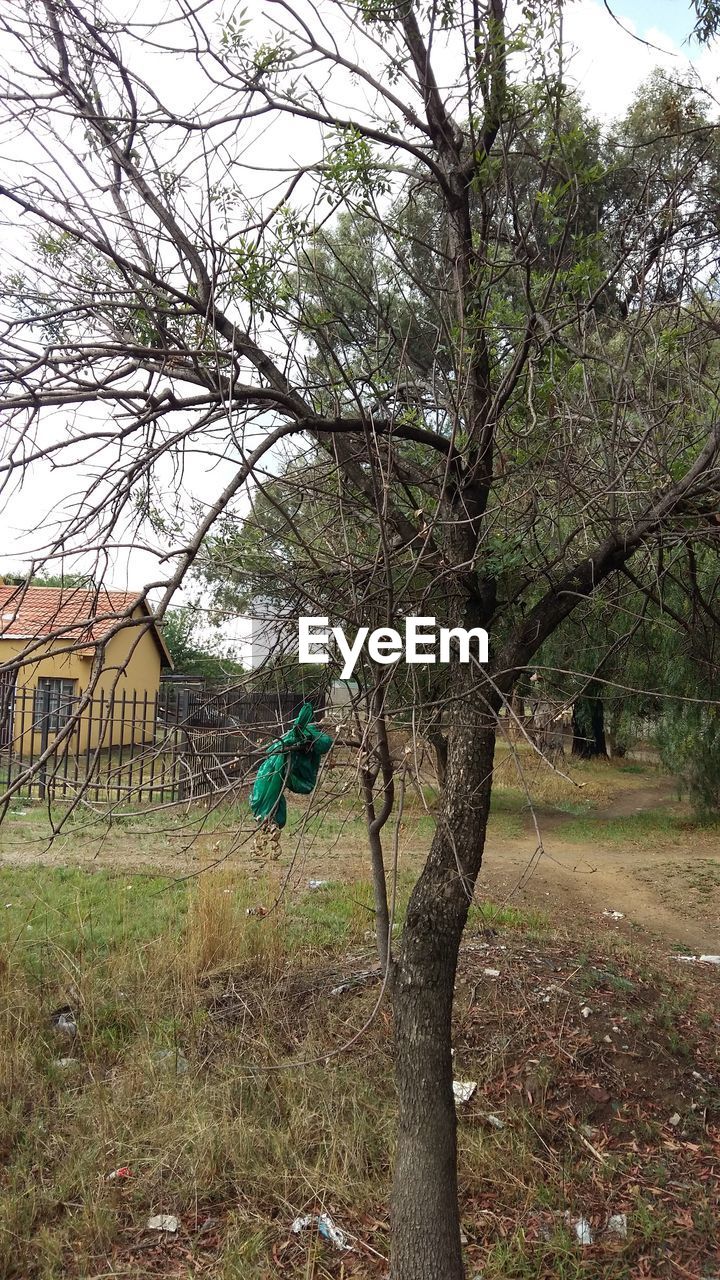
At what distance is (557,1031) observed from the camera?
14.7 feet

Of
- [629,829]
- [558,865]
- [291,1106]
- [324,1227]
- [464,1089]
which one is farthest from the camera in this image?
[629,829]

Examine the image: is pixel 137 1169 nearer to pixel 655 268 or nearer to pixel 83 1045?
pixel 83 1045

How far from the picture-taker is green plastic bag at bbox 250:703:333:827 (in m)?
2.91

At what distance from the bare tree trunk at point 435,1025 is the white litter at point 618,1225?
828 millimetres

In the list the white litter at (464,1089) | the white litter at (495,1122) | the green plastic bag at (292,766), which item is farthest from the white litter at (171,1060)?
the green plastic bag at (292,766)

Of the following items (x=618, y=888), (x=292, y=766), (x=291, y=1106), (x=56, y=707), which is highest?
(x=56, y=707)

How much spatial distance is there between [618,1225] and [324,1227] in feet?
3.72

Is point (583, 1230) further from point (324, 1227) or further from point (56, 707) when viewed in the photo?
point (56, 707)

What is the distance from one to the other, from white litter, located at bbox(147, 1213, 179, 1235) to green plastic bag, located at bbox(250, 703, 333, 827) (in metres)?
1.57

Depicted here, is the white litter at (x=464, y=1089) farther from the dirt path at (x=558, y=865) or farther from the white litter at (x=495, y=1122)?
the dirt path at (x=558, y=865)

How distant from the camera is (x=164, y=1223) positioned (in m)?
3.24

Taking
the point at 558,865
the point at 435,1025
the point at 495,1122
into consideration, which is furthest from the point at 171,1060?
the point at 558,865

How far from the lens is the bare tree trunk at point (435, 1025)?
2787mm

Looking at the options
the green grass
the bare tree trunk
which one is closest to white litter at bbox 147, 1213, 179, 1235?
the bare tree trunk
